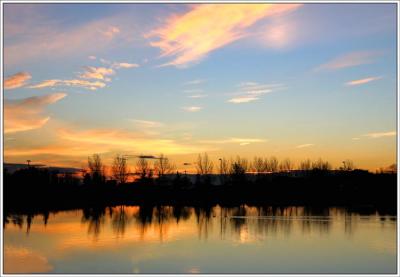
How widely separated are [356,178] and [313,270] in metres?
55.4

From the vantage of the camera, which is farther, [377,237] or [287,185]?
[287,185]

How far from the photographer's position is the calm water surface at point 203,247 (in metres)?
13.9

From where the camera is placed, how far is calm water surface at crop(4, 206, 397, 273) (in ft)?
45.5

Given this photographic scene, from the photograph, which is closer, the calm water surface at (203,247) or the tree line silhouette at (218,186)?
the calm water surface at (203,247)

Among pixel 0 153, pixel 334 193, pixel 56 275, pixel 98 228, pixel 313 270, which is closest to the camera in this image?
pixel 0 153

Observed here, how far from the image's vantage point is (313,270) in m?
13.6

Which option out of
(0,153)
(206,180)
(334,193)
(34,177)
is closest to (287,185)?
(334,193)

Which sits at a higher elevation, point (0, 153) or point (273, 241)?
point (0, 153)

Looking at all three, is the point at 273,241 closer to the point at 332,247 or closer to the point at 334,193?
the point at 332,247

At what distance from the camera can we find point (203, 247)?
1752 cm

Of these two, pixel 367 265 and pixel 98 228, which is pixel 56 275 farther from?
pixel 98 228

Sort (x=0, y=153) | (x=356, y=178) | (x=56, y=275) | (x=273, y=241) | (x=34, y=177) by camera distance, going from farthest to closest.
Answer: (x=356, y=178) < (x=34, y=177) < (x=273, y=241) < (x=56, y=275) < (x=0, y=153)

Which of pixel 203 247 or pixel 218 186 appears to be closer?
pixel 203 247

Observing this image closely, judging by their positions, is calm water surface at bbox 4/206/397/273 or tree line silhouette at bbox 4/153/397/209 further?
tree line silhouette at bbox 4/153/397/209
